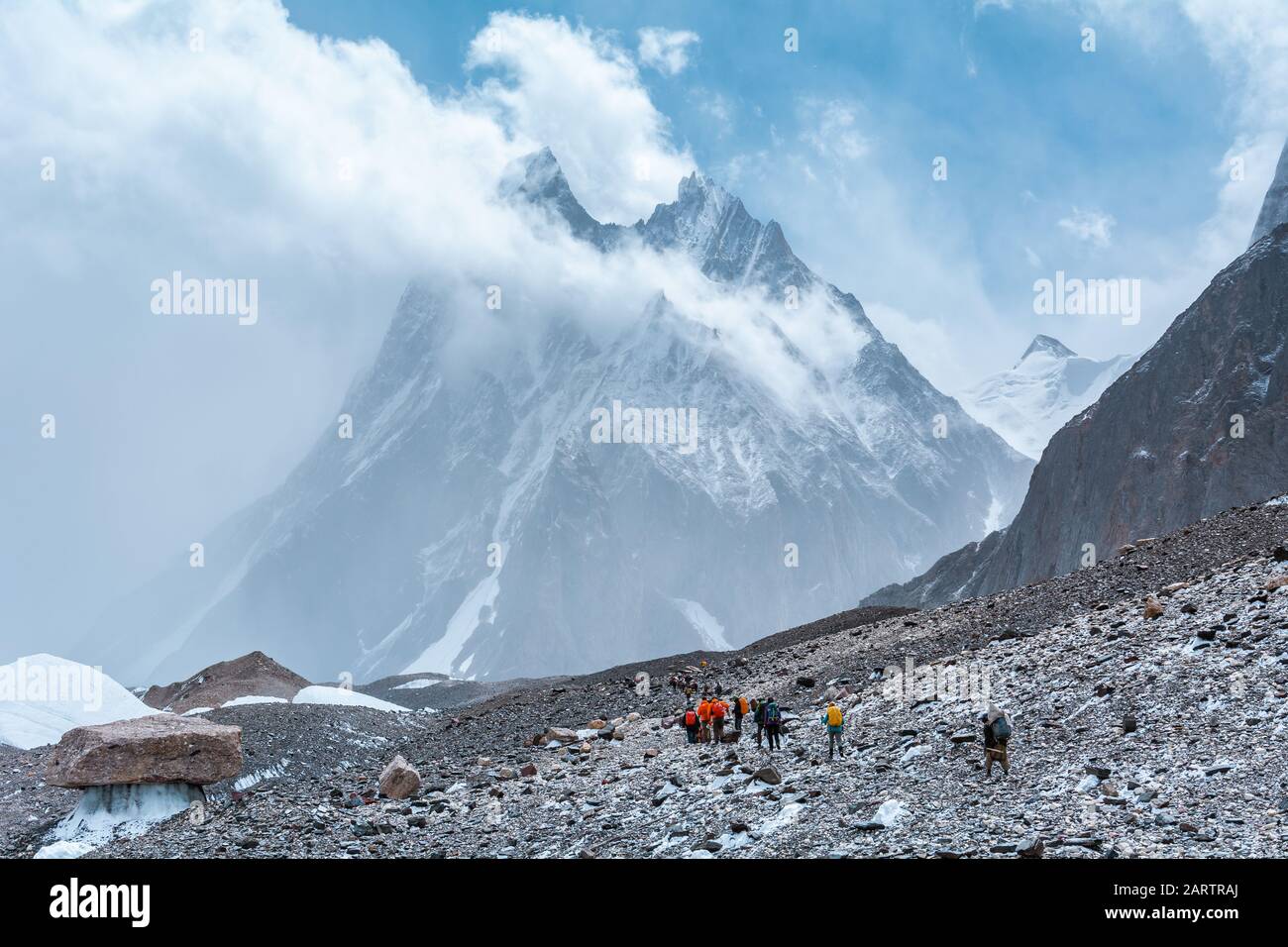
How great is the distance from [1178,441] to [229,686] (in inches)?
3542

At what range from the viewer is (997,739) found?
1812 centimetres

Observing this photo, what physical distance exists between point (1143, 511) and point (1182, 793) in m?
91.4

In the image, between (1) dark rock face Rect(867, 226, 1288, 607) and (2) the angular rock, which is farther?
(1) dark rock face Rect(867, 226, 1288, 607)

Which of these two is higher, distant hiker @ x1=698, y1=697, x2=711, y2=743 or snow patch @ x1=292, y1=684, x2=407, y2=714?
distant hiker @ x1=698, y1=697, x2=711, y2=743

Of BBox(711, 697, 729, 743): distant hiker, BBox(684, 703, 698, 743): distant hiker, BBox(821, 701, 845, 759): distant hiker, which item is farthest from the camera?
BBox(684, 703, 698, 743): distant hiker

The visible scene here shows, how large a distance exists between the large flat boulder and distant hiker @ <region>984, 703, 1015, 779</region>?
791 inches

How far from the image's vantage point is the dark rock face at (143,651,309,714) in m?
66.2

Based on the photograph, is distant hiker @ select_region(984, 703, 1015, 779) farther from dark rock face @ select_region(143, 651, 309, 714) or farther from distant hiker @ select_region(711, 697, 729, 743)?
dark rock face @ select_region(143, 651, 309, 714)

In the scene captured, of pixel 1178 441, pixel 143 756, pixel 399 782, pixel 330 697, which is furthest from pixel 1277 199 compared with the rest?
pixel 143 756

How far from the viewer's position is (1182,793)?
1520 cm

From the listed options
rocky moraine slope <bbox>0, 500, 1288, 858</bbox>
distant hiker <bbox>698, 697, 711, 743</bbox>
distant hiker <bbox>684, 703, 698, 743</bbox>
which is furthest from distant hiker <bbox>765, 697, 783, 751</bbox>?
distant hiker <bbox>684, 703, 698, 743</bbox>

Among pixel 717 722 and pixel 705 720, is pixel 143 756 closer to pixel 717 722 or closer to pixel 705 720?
pixel 705 720
